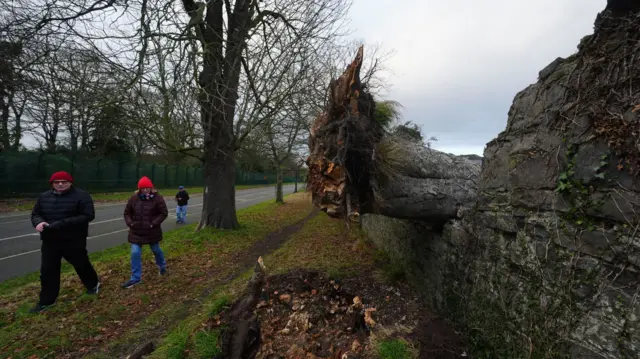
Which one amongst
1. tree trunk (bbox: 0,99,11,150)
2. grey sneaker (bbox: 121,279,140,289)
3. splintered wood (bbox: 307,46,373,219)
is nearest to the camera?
splintered wood (bbox: 307,46,373,219)

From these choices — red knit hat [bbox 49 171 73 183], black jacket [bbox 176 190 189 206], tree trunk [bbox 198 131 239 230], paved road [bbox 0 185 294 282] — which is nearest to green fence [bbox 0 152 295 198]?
paved road [bbox 0 185 294 282]

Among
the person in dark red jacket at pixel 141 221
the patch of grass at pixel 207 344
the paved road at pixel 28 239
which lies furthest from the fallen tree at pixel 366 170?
the paved road at pixel 28 239

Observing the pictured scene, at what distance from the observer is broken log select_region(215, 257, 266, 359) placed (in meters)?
3.17

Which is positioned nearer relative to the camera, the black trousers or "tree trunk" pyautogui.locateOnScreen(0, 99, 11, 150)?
the black trousers

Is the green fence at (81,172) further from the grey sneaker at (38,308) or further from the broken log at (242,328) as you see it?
the broken log at (242,328)

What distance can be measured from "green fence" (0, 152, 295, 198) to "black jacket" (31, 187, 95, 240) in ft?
53.0

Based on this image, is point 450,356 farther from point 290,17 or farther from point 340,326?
point 290,17

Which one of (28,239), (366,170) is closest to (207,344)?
(366,170)

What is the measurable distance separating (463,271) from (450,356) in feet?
3.10

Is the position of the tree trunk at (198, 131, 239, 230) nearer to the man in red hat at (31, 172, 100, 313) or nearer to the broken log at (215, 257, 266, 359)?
the man in red hat at (31, 172, 100, 313)

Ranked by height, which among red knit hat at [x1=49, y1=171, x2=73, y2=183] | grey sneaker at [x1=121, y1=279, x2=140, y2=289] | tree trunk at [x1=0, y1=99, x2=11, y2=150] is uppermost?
tree trunk at [x1=0, y1=99, x2=11, y2=150]

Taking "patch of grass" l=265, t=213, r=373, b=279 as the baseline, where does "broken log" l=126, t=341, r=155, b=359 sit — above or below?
below

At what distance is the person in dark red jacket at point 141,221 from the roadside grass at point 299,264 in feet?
4.82

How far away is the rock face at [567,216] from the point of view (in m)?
1.98
